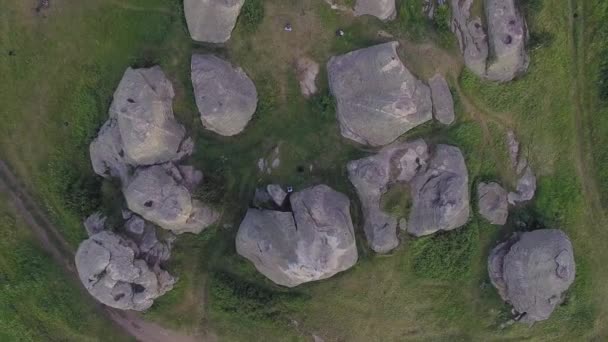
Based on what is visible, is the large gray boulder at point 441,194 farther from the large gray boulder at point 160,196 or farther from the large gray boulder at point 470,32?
the large gray boulder at point 160,196

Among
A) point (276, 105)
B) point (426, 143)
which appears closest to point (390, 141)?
point (426, 143)

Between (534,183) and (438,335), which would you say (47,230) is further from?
(534,183)

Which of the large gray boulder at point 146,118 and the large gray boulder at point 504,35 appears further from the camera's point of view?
the large gray boulder at point 504,35

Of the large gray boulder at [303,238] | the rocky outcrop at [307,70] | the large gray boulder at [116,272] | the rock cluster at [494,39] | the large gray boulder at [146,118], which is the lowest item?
the large gray boulder at [116,272]

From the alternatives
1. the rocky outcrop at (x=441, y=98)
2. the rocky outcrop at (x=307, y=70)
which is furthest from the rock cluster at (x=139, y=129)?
the rocky outcrop at (x=441, y=98)

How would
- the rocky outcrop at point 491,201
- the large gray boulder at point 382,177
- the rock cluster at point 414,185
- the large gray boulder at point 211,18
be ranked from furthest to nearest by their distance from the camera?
the rocky outcrop at point 491,201 < the large gray boulder at point 382,177 < the rock cluster at point 414,185 < the large gray boulder at point 211,18

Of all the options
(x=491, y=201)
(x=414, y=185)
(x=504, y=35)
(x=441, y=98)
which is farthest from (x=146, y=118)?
(x=504, y=35)

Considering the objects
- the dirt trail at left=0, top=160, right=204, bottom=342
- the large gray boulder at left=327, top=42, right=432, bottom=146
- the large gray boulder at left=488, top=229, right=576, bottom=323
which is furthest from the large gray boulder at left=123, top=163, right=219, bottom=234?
the large gray boulder at left=488, top=229, right=576, bottom=323

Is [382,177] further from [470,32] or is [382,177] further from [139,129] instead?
[139,129]
